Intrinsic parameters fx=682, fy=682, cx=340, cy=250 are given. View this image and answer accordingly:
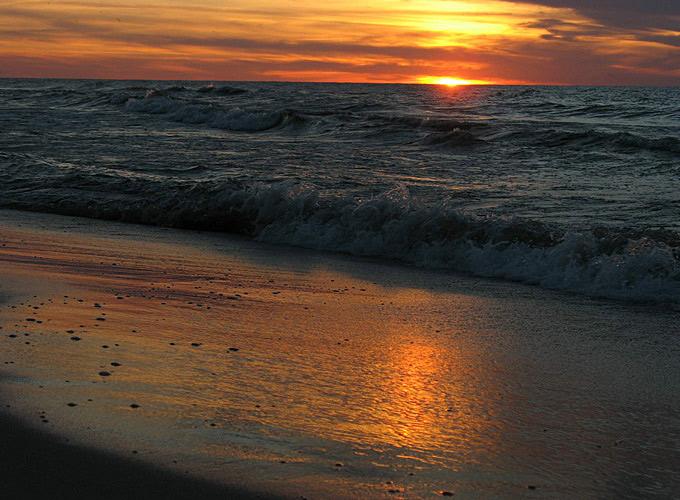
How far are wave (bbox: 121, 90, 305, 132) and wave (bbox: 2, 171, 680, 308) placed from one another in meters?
12.4

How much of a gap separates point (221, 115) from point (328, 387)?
23.4m

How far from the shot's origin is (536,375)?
A: 383 cm

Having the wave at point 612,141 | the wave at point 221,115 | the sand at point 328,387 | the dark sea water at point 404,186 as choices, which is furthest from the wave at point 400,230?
the wave at point 221,115

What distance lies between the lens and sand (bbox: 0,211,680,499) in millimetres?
2545

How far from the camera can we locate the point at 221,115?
25609 mm

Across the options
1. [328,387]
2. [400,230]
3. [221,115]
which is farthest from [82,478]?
[221,115]

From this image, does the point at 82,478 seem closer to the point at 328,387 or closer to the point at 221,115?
the point at 328,387

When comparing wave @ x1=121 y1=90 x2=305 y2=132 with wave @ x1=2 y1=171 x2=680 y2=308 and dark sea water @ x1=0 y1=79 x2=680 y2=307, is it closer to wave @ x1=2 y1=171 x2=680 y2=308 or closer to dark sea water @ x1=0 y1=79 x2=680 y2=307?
dark sea water @ x1=0 y1=79 x2=680 y2=307

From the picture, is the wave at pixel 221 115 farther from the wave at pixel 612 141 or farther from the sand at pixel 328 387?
the sand at pixel 328 387

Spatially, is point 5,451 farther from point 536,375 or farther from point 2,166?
point 2,166

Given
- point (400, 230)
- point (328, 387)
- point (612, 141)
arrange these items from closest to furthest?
point (328, 387) < point (400, 230) < point (612, 141)

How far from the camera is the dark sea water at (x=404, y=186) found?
6973 millimetres

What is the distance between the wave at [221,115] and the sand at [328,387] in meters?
18.0

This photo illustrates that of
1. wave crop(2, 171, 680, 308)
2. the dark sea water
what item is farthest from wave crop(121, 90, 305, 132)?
wave crop(2, 171, 680, 308)
